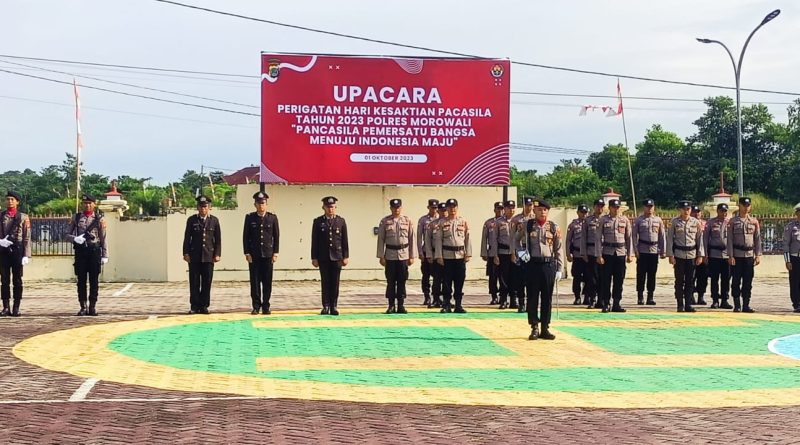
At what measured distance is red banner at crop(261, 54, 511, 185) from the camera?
25.9 meters

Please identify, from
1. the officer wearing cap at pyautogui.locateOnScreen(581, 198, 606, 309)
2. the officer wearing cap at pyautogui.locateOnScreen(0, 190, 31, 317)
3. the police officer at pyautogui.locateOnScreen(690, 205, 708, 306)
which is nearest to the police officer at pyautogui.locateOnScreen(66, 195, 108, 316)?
the officer wearing cap at pyautogui.locateOnScreen(0, 190, 31, 317)

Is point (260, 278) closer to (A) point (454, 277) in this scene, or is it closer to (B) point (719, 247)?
(A) point (454, 277)

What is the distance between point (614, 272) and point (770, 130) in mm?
47177

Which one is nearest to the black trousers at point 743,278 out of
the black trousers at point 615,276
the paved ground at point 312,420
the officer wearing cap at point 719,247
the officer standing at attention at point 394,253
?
the officer wearing cap at point 719,247

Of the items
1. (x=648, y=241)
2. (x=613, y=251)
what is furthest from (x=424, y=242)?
(x=648, y=241)

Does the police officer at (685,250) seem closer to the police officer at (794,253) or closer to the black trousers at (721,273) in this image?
the black trousers at (721,273)

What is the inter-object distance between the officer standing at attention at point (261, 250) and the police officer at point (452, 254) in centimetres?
280

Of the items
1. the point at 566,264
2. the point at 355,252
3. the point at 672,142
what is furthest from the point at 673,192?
the point at 355,252

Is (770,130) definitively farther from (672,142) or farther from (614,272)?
(614,272)

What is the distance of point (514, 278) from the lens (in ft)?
57.4

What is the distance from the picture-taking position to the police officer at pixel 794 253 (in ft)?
59.2

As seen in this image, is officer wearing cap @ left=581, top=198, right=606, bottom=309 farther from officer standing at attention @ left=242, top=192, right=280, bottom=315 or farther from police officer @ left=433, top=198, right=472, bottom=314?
officer standing at attention @ left=242, top=192, right=280, bottom=315

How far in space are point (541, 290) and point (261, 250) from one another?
18.1 ft

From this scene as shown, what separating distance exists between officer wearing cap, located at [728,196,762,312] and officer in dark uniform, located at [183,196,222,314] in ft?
29.4
